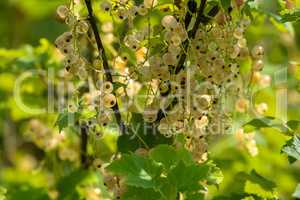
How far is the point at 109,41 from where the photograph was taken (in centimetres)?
263

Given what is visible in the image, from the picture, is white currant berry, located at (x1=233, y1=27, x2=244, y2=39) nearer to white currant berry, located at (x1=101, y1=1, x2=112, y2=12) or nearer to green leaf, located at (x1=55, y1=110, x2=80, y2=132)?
white currant berry, located at (x1=101, y1=1, x2=112, y2=12)

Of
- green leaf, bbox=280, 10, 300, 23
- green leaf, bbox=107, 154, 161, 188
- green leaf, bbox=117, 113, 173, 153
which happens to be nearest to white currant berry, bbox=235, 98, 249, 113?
green leaf, bbox=117, 113, 173, 153

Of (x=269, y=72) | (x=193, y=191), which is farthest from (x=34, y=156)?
(x=193, y=191)

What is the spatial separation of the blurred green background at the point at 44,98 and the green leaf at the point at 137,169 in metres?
0.68

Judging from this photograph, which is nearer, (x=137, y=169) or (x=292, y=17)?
(x=137, y=169)

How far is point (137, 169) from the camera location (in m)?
1.77

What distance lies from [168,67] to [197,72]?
0.32 ft

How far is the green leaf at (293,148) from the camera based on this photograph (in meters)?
1.91

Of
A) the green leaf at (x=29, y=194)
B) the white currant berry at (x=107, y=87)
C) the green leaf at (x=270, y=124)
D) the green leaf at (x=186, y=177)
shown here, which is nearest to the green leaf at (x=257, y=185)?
the green leaf at (x=270, y=124)

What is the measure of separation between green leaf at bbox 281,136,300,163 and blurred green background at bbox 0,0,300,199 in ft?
0.94

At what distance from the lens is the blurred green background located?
9.94 ft

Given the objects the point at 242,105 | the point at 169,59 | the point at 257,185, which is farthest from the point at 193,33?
the point at 257,185

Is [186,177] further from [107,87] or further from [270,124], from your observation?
[270,124]

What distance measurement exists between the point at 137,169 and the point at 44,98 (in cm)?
161
